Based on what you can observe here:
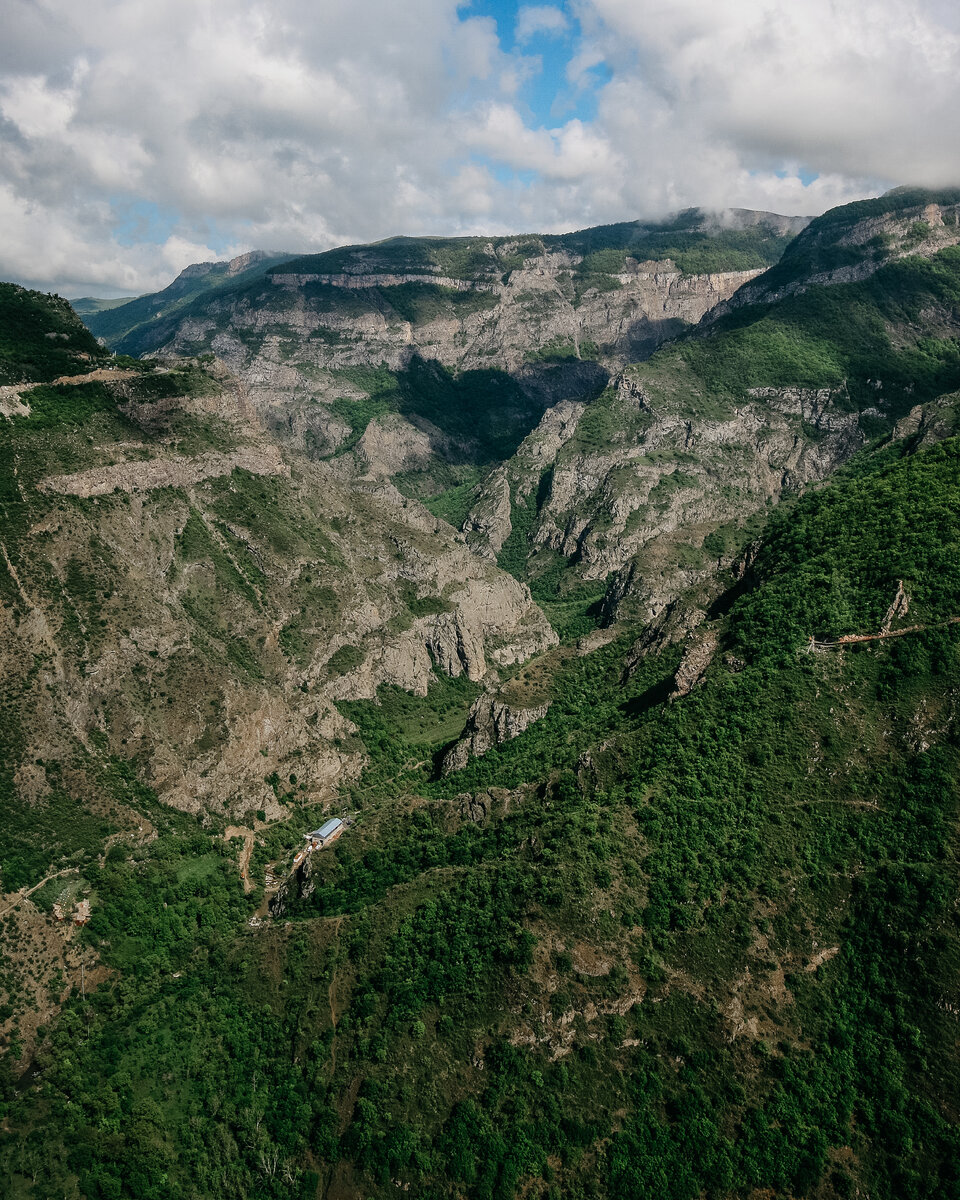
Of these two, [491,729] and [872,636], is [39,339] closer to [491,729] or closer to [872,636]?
[491,729]

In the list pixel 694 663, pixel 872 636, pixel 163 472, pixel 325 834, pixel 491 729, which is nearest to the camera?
pixel 872 636

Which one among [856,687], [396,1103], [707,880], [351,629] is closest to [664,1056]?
[707,880]

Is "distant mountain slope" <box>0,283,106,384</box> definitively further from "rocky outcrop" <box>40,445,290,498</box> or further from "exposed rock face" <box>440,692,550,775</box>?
"exposed rock face" <box>440,692,550,775</box>

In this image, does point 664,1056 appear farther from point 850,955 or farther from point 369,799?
point 369,799

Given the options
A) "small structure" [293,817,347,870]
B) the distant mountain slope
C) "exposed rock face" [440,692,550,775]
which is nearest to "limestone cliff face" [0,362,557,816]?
"small structure" [293,817,347,870]

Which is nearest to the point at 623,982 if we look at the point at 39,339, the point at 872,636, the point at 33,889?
the point at 872,636

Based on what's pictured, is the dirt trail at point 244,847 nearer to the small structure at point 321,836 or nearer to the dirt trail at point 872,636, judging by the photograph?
the small structure at point 321,836
